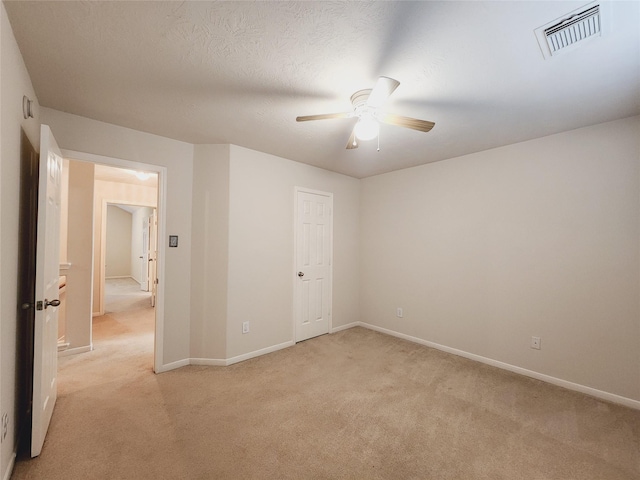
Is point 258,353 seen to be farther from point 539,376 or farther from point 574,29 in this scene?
point 574,29

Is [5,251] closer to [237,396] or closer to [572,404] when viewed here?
[237,396]

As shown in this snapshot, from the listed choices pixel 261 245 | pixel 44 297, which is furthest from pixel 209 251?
pixel 44 297

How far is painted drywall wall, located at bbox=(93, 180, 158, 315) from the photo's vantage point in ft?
16.3

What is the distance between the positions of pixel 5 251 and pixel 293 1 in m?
1.95

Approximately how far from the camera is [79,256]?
3.47 metres

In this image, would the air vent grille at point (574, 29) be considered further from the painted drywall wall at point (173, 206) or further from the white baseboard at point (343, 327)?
the white baseboard at point (343, 327)

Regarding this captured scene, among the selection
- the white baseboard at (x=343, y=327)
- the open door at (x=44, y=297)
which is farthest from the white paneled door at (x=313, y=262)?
the open door at (x=44, y=297)

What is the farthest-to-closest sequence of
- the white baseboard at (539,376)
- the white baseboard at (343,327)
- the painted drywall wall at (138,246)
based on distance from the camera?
the painted drywall wall at (138,246) → the white baseboard at (343,327) → the white baseboard at (539,376)

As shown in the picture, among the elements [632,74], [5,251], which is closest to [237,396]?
[5,251]

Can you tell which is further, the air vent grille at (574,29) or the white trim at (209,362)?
the white trim at (209,362)

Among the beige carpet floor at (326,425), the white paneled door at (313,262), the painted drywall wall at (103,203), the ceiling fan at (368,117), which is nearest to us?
the beige carpet floor at (326,425)

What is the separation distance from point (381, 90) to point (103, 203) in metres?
5.66

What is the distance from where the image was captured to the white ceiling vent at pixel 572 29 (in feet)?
4.42

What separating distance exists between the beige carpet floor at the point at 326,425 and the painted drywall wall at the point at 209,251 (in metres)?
0.35
